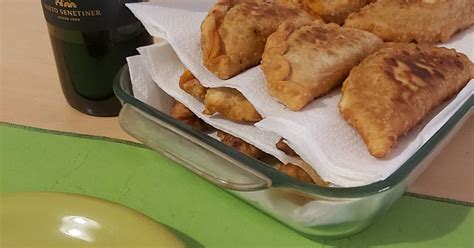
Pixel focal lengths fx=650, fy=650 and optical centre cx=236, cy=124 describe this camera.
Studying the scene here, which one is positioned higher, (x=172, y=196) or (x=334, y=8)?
(x=334, y=8)

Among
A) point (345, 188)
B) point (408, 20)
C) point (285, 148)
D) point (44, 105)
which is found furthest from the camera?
point (44, 105)

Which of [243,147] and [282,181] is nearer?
[282,181]

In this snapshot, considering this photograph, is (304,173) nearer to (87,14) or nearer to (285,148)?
(285,148)

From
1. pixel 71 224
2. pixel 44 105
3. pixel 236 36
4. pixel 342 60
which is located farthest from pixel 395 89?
pixel 44 105

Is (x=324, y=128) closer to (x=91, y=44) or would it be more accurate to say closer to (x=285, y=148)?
(x=285, y=148)

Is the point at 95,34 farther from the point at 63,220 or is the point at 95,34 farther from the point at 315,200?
the point at 315,200

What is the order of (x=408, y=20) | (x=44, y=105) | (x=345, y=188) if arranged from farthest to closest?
1. (x=44, y=105)
2. (x=408, y=20)
3. (x=345, y=188)

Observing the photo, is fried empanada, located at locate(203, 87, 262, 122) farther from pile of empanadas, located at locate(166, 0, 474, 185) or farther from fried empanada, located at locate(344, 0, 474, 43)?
fried empanada, located at locate(344, 0, 474, 43)

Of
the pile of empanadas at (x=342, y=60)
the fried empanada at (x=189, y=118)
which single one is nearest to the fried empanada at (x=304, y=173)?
the pile of empanadas at (x=342, y=60)

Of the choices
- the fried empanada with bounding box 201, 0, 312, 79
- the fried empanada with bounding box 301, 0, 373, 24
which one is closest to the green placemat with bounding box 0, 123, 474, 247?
the fried empanada with bounding box 201, 0, 312, 79
